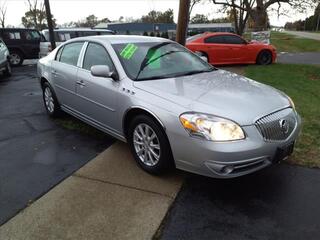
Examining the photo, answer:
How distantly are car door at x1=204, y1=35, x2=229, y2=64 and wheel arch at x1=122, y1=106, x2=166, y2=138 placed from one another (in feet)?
34.3

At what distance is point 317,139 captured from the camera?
196 inches

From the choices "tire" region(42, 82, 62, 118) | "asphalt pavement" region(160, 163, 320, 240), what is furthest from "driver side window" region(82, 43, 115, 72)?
"asphalt pavement" region(160, 163, 320, 240)

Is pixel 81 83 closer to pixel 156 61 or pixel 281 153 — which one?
pixel 156 61

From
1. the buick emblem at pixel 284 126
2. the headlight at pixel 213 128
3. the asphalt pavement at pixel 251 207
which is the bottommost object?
the asphalt pavement at pixel 251 207

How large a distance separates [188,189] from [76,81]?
248 centimetres

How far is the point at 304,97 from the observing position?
25.5 ft

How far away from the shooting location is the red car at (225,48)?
14117 millimetres

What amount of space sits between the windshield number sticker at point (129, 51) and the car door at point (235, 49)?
33.1ft

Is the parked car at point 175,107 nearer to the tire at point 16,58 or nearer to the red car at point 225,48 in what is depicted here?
the red car at point 225,48

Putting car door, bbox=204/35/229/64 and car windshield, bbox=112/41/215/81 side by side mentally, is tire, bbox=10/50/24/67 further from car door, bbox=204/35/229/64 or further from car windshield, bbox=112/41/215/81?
car windshield, bbox=112/41/215/81

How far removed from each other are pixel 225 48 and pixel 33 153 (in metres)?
10.9

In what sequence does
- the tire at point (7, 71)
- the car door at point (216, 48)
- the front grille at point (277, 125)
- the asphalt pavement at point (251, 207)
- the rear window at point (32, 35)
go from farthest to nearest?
the rear window at point (32, 35) → the car door at point (216, 48) → the tire at point (7, 71) → the front grille at point (277, 125) → the asphalt pavement at point (251, 207)

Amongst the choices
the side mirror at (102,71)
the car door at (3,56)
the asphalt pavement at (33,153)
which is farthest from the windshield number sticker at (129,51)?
the car door at (3,56)

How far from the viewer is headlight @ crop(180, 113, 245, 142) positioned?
327 centimetres
